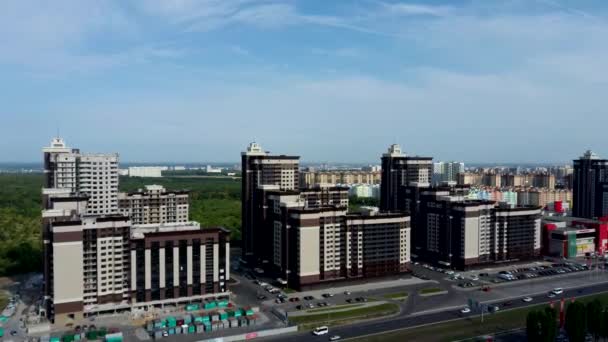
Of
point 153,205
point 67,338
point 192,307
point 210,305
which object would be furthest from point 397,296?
point 153,205

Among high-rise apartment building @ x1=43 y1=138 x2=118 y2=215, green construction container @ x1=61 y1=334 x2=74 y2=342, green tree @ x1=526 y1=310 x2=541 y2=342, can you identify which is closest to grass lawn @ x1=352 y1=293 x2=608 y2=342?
green tree @ x1=526 y1=310 x2=541 y2=342

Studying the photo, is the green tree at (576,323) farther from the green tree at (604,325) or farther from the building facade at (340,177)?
the building facade at (340,177)

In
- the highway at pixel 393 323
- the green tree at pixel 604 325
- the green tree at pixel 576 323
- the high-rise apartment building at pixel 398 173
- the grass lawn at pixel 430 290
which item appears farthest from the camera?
the high-rise apartment building at pixel 398 173

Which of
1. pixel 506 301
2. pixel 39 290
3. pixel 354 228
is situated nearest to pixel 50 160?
pixel 39 290

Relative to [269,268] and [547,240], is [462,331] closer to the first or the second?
[269,268]

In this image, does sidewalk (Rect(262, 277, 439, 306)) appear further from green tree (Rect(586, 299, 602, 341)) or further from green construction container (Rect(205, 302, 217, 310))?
green tree (Rect(586, 299, 602, 341))

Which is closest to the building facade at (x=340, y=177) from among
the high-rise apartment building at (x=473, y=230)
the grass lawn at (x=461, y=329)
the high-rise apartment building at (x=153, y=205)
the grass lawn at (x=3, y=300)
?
the high-rise apartment building at (x=153, y=205)
